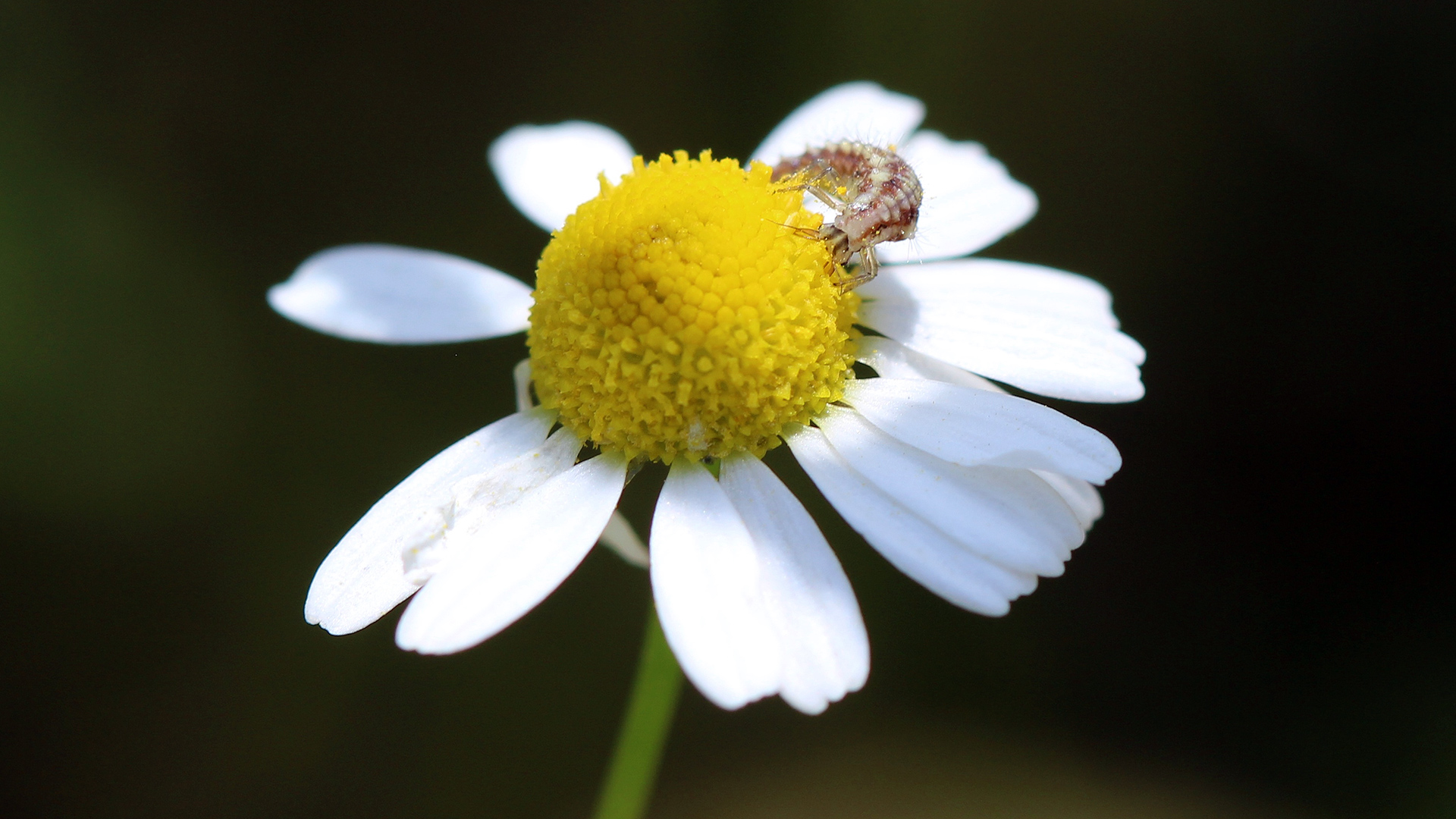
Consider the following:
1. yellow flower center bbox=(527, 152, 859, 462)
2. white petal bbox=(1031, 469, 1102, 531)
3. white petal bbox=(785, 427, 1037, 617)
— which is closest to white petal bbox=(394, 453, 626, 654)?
yellow flower center bbox=(527, 152, 859, 462)

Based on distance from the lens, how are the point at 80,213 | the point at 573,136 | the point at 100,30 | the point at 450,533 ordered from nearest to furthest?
the point at 450,533 < the point at 573,136 < the point at 80,213 < the point at 100,30

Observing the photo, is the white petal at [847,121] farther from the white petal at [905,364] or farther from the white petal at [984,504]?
the white petal at [984,504]

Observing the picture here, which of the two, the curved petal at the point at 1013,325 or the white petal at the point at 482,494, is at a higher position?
the curved petal at the point at 1013,325

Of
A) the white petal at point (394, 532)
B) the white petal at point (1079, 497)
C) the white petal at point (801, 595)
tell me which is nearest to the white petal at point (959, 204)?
A: the white petal at point (1079, 497)

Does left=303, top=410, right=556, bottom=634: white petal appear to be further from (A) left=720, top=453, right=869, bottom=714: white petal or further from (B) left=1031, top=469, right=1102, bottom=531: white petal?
(B) left=1031, top=469, right=1102, bottom=531: white petal

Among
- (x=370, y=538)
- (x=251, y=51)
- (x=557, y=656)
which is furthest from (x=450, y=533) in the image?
(x=251, y=51)

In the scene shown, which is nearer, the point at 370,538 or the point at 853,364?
the point at 370,538

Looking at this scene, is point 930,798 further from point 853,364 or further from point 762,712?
point 853,364
